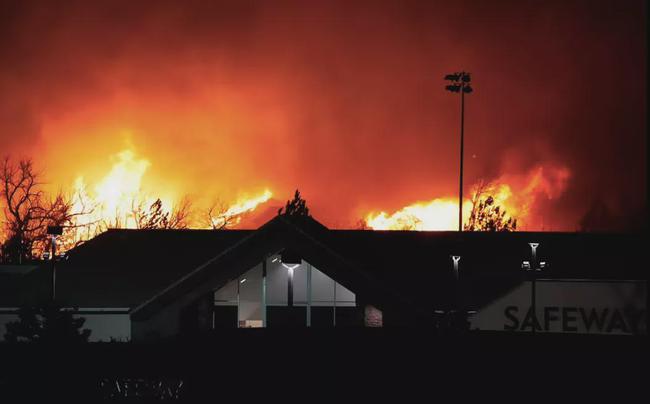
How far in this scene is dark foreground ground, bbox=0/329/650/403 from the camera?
2031 centimetres

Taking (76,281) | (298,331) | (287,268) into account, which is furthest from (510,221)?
(298,331)

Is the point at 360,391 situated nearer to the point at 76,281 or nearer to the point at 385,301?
the point at 385,301

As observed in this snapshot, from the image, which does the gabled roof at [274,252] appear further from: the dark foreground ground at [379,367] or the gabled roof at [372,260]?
the dark foreground ground at [379,367]

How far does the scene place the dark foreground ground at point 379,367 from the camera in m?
20.3

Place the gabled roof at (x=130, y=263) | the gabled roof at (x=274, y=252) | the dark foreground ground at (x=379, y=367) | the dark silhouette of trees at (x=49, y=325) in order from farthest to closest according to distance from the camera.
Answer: the gabled roof at (x=130, y=263) < the gabled roof at (x=274, y=252) < the dark silhouette of trees at (x=49, y=325) < the dark foreground ground at (x=379, y=367)

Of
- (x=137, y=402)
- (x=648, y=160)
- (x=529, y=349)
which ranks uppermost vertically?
(x=648, y=160)

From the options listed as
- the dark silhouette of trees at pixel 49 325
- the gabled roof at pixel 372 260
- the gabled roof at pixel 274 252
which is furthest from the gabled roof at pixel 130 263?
the dark silhouette of trees at pixel 49 325

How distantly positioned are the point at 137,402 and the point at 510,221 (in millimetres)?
84264

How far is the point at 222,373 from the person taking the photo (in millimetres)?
20984

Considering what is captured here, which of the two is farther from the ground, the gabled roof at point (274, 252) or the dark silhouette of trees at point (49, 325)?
the gabled roof at point (274, 252)

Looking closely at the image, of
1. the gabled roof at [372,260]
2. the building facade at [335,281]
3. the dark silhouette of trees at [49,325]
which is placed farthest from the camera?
the gabled roof at [372,260]

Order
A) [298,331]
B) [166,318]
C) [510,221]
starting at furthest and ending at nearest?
[510,221], [166,318], [298,331]

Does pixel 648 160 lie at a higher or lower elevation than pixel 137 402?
higher

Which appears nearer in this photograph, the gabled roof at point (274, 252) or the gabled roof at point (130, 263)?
the gabled roof at point (274, 252)
